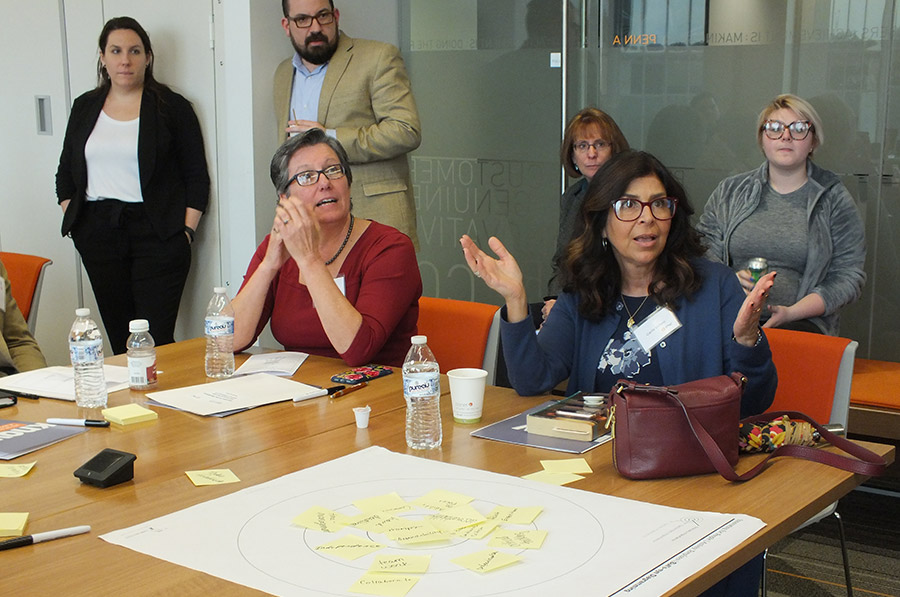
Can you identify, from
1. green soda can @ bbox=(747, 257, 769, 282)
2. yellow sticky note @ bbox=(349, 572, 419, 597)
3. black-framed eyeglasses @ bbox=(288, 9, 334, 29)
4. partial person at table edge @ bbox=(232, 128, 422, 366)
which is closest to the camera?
yellow sticky note @ bbox=(349, 572, 419, 597)

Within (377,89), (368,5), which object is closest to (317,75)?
(377,89)

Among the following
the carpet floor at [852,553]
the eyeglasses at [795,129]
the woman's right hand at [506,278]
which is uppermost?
the eyeglasses at [795,129]

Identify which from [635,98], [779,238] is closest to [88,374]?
[779,238]

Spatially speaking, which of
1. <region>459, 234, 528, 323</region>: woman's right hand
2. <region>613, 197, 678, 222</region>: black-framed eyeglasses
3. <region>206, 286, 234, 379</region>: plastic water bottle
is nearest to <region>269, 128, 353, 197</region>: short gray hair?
<region>206, 286, 234, 379</region>: plastic water bottle

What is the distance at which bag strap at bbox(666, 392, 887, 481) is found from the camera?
5.74 feet

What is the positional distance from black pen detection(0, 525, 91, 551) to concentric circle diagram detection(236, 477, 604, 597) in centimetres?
26

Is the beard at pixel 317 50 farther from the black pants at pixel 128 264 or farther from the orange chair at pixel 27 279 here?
the orange chair at pixel 27 279

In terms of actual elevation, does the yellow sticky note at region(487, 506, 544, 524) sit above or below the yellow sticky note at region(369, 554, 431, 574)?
above

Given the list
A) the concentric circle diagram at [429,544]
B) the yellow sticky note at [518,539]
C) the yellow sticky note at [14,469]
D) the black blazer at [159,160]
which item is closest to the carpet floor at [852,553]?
the concentric circle diagram at [429,544]

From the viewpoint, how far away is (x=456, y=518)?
62.5 inches

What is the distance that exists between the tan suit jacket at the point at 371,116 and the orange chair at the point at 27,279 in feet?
4.56

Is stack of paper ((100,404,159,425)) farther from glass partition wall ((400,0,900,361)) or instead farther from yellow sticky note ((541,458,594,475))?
glass partition wall ((400,0,900,361))

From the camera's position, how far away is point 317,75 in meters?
4.62

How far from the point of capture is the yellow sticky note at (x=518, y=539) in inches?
58.4
